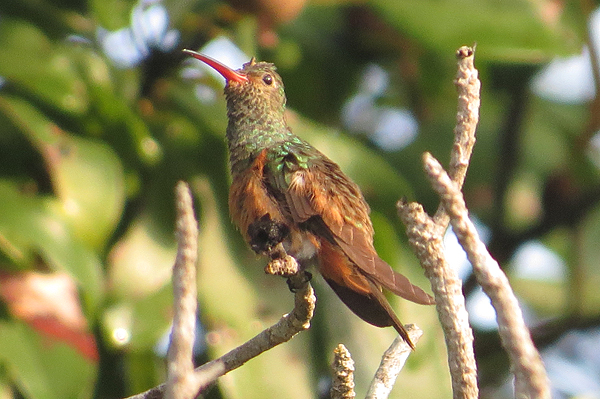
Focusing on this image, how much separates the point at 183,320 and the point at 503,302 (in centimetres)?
59

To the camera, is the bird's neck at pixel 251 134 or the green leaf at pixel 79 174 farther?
the green leaf at pixel 79 174

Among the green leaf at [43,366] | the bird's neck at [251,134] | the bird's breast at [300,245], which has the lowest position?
the bird's breast at [300,245]

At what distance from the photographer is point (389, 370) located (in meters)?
2.33

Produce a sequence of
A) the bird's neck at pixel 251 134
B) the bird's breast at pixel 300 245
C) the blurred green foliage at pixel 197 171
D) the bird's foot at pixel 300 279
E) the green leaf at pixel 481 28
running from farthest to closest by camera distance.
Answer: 1. the green leaf at pixel 481 28
2. the blurred green foliage at pixel 197 171
3. the bird's neck at pixel 251 134
4. the bird's breast at pixel 300 245
5. the bird's foot at pixel 300 279

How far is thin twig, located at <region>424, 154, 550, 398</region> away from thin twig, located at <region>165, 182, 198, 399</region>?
0.49 metres

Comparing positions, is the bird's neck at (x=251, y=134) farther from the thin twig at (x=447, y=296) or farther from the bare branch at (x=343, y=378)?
the thin twig at (x=447, y=296)

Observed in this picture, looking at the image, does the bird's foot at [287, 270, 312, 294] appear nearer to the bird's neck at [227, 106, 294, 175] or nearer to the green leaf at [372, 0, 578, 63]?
the bird's neck at [227, 106, 294, 175]

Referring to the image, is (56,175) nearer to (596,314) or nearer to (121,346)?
(121,346)

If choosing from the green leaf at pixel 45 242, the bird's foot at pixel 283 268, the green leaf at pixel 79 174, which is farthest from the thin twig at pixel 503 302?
the green leaf at pixel 79 174

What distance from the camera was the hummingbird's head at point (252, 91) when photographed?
401 cm

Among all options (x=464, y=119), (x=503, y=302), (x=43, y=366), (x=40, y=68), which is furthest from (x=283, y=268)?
(x=40, y=68)

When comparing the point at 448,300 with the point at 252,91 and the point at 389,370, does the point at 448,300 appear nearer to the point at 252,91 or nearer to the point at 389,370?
the point at 389,370

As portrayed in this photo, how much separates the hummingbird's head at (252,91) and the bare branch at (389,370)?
1.73 metres

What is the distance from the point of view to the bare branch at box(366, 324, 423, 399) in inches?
88.4
